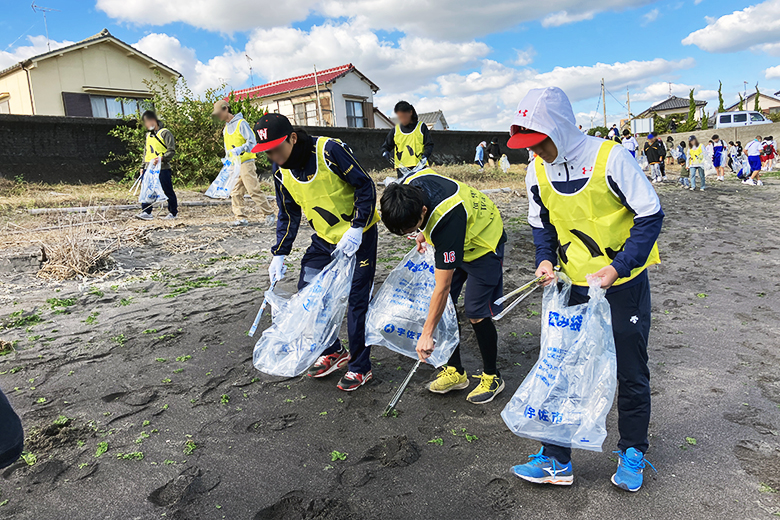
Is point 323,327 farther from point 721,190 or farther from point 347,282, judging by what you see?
point 721,190

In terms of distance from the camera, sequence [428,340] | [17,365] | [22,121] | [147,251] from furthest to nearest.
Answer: [22,121] < [147,251] < [17,365] < [428,340]

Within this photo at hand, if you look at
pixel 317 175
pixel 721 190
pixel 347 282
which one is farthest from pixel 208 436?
pixel 721 190

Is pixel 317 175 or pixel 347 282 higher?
pixel 317 175

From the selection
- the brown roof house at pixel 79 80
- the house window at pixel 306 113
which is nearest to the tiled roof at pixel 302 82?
the house window at pixel 306 113

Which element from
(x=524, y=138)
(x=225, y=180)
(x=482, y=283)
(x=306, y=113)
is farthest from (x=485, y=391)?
(x=306, y=113)

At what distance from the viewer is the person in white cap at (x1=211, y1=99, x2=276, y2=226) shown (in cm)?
732

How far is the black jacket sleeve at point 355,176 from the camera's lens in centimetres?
300

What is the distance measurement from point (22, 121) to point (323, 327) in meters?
9.03

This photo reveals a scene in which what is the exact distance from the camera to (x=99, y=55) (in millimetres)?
16359

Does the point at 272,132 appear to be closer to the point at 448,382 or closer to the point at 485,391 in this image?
the point at 448,382

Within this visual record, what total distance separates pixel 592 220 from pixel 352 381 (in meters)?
1.80

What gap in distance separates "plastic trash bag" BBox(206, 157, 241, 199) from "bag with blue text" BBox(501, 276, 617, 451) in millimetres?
5700

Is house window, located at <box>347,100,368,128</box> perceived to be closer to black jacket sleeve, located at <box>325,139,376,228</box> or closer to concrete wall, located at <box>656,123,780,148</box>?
concrete wall, located at <box>656,123,780,148</box>

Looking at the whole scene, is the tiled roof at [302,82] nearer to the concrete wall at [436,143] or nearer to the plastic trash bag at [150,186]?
the concrete wall at [436,143]
